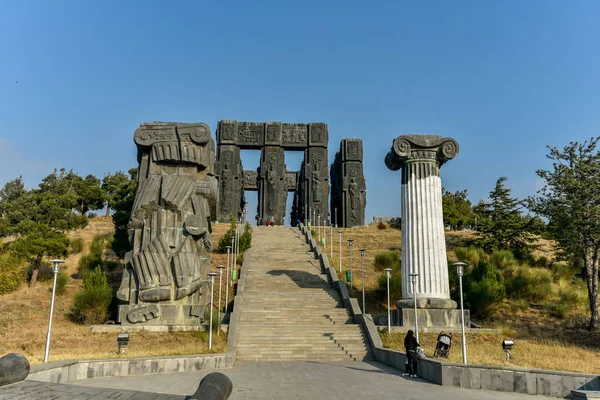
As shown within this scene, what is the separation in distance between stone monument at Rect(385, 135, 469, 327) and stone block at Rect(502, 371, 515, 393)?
5.51m

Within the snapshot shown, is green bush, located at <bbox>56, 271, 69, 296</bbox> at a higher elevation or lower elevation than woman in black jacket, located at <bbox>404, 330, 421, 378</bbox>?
higher

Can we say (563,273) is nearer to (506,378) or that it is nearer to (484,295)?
(484,295)

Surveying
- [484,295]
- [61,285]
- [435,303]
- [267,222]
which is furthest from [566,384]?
[267,222]

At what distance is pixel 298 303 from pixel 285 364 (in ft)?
16.5

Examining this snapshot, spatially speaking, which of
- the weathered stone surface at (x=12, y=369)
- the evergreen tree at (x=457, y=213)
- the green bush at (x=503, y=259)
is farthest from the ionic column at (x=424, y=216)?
the evergreen tree at (x=457, y=213)

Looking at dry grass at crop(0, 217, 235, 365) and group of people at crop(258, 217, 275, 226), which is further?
group of people at crop(258, 217, 275, 226)

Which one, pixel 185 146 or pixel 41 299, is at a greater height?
→ pixel 185 146

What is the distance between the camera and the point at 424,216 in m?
14.7

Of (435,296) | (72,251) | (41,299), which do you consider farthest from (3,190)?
(435,296)

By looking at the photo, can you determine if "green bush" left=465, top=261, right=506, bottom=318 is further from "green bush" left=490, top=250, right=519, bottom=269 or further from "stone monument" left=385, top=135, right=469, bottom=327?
"green bush" left=490, top=250, right=519, bottom=269

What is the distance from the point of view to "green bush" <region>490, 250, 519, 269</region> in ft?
84.4

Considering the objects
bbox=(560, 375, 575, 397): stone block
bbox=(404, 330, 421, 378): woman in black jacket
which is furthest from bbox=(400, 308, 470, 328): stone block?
bbox=(560, 375, 575, 397): stone block

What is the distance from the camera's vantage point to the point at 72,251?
26.7m

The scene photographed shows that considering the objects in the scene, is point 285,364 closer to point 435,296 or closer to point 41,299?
point 435,296
